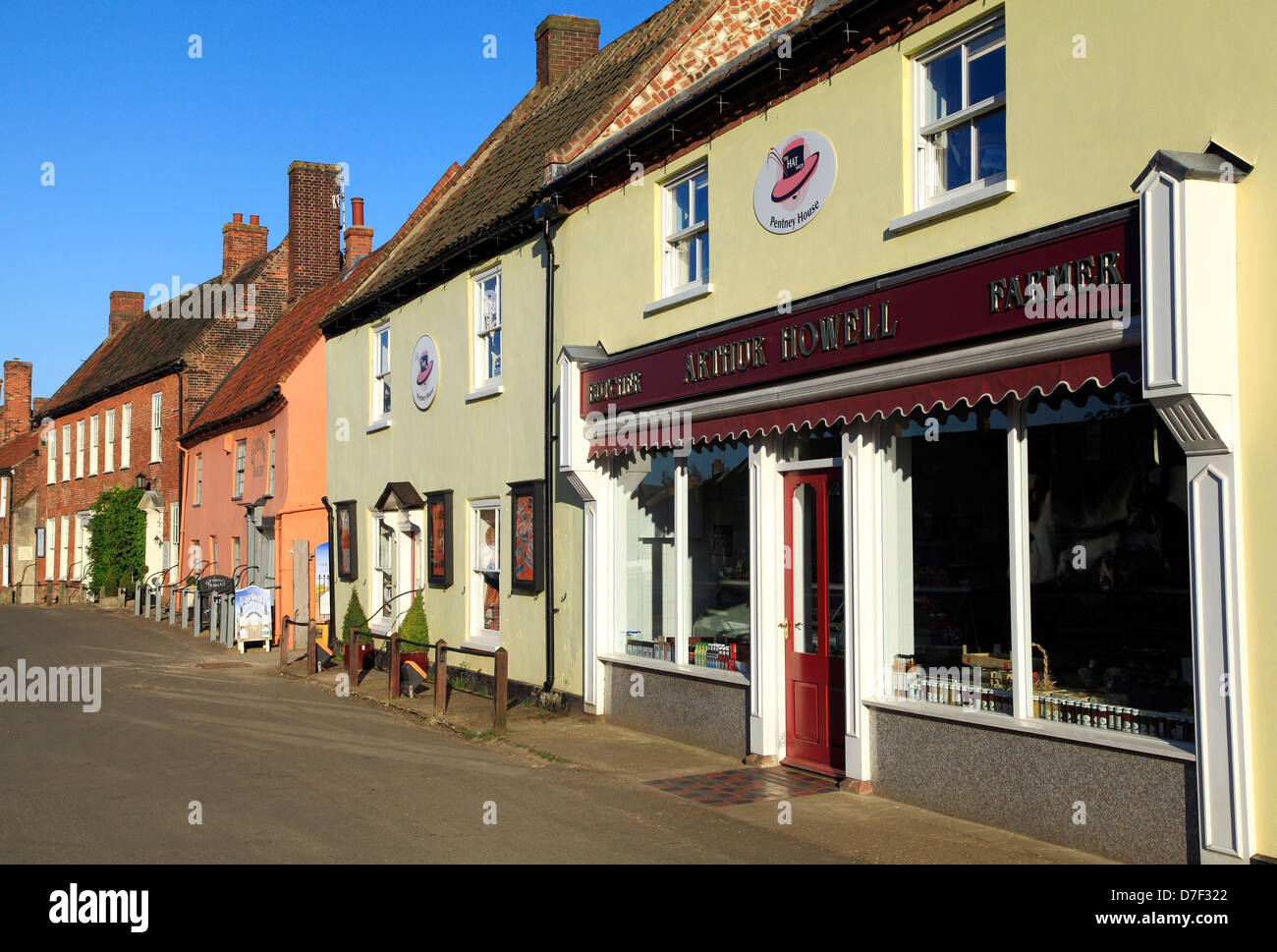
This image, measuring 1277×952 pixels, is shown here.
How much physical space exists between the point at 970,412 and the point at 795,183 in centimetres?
278

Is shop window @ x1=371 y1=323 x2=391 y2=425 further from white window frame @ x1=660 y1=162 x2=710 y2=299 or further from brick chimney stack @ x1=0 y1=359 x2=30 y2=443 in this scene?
brick chimney stack @ x1=0 y1=359 x2=30 y2=443

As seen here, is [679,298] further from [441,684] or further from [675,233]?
[441,684]

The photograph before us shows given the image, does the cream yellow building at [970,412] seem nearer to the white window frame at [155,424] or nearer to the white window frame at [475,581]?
the white window frame at [475,581]

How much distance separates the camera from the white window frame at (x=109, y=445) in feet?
127

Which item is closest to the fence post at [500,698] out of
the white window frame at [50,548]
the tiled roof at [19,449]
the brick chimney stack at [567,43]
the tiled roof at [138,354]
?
the brick chimney stack at [567,43]

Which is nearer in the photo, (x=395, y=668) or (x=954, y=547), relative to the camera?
(x=954, y=547)

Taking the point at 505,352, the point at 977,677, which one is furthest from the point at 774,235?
the point at 505,352

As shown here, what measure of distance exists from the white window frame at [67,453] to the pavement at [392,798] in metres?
31.2

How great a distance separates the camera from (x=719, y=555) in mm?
11523

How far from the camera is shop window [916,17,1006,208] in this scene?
820 cm

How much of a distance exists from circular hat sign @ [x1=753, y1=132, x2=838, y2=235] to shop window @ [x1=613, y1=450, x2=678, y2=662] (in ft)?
9.56

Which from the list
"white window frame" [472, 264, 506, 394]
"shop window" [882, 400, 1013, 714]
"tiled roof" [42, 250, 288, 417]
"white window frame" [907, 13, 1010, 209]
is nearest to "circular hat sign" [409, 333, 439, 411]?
"white window frame" [472, 264, 506, 394]

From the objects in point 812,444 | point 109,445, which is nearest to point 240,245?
point 109,445
